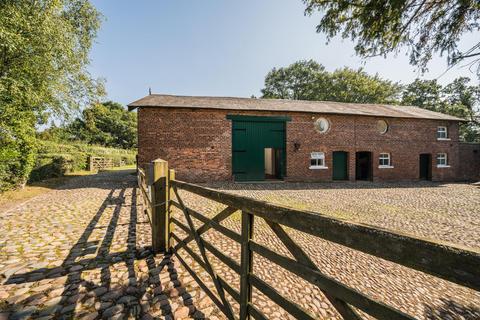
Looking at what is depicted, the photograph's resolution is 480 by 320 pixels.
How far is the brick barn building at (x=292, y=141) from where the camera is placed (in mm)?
12953

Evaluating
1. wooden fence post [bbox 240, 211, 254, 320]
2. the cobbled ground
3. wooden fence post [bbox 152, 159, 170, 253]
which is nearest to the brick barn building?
the cobbled ground

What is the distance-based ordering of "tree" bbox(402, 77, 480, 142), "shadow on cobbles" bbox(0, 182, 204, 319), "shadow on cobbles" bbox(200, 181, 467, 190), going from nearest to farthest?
"shadow on cobbles" bbox(0, 182, 204, 319)
"shadow on cobbles" bbox(200, 181, 467, 190)
"tree" bbox(402, 77, 480, 142)

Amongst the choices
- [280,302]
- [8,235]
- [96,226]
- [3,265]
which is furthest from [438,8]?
[8,235]

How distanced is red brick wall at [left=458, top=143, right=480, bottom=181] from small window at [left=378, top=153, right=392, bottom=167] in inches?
337

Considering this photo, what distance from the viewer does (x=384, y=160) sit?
1623cm

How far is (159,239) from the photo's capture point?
3.74 meters

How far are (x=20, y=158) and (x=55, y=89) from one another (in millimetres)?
3584

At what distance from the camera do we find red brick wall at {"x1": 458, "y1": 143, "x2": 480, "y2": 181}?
61.2 ft

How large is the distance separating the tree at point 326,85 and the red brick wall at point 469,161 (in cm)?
1695

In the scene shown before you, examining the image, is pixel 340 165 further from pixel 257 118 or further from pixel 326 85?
pixel 326 85

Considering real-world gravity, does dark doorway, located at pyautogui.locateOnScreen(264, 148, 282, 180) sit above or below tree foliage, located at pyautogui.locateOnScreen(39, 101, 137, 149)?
below

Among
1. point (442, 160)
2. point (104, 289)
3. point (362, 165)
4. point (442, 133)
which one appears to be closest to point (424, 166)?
point (442, 160)

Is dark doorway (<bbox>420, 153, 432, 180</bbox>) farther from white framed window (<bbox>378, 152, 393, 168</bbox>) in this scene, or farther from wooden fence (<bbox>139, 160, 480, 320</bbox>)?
wooden fence (<bbox>139, 160, 480, 320</bbox>)

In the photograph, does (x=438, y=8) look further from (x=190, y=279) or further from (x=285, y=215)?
(x=190, y=279)
